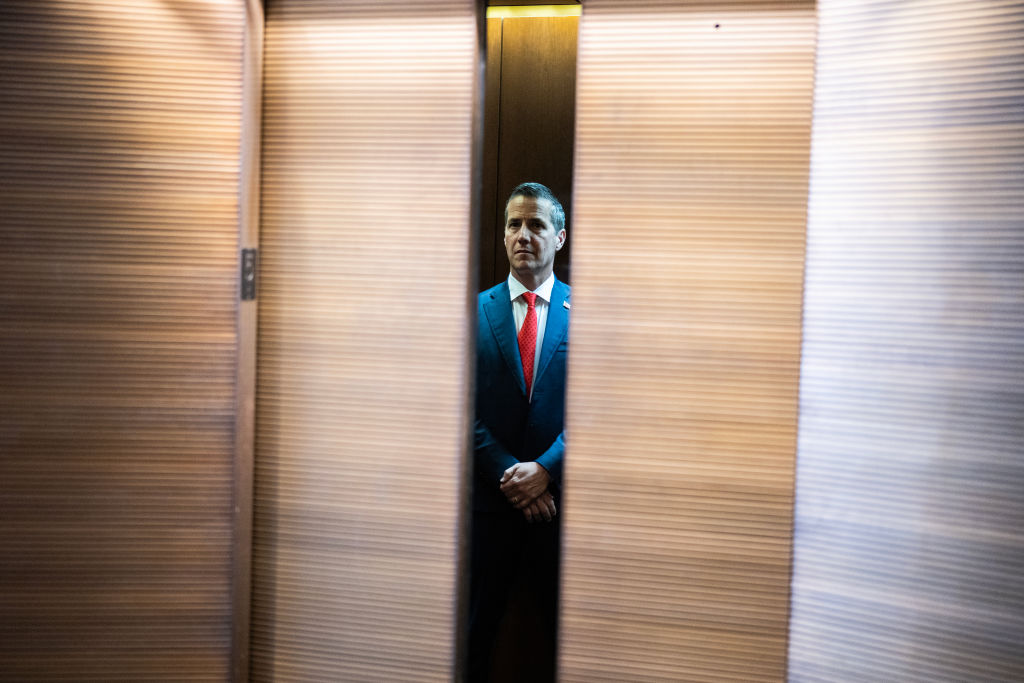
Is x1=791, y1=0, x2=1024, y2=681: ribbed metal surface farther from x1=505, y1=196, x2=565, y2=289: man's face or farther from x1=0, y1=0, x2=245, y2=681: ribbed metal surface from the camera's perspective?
x1=0, y1=0, x2=245, y2=681: ribbed metal surface

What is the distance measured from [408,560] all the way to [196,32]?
1134mm

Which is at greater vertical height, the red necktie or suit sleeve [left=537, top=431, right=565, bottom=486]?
the red necktie

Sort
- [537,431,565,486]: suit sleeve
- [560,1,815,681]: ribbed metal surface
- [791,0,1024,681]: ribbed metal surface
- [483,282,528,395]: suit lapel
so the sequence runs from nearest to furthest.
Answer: [791,0,1024,681]: ribbed metal surface, [560,1,815,681]: ribbed metal surface, [537,431,565,486]: suit sleeve, [483,282,528,395]: suit lapel

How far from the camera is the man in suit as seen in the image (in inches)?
84.4

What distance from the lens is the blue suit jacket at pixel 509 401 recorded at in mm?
2160

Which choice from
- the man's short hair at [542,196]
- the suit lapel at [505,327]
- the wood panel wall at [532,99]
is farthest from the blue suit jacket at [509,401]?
the wood panel wall at [532,99]

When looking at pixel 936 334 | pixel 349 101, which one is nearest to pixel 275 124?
pixel 349 101

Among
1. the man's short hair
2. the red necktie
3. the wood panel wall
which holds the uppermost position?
the wood panel wall

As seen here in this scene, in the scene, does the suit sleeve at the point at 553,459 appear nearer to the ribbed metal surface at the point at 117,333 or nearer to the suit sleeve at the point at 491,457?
the suit sleeve at the point at 491,457

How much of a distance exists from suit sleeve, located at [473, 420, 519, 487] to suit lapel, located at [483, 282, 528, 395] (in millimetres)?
164

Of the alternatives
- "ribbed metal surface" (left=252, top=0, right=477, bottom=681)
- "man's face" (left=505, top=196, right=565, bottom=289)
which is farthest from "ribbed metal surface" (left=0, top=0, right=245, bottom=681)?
"man's face" (left=505, top=196, right=565, bottom=289)

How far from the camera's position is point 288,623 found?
5.44ft

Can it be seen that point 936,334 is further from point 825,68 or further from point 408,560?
point 408,560

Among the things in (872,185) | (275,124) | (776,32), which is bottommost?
(872,185)
